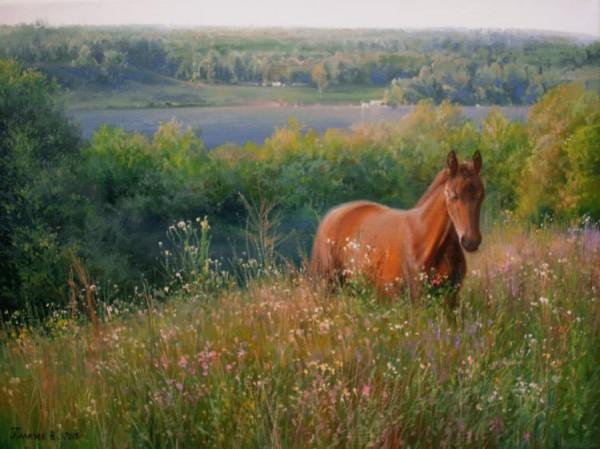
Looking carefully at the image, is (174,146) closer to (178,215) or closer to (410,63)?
(178,215)

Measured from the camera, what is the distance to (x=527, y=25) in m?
4.52

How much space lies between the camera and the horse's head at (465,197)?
153 inches

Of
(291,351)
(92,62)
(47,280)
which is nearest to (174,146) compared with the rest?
(92,62)

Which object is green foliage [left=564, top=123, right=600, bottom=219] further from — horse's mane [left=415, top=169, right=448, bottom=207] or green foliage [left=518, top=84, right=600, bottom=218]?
horse's mane [left=415, top=169, right=448, bottom=207]

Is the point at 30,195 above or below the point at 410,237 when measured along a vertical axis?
above

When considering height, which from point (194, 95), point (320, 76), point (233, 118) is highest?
point (320, 76)

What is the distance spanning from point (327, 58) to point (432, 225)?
1.18 m

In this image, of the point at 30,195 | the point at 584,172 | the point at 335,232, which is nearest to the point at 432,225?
the point at 335,232

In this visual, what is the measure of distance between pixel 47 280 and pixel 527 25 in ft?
10.7
